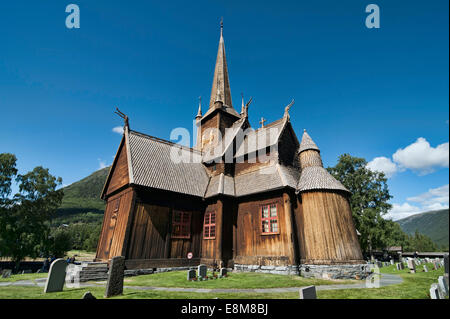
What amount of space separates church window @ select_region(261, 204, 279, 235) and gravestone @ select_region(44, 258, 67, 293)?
11585mm

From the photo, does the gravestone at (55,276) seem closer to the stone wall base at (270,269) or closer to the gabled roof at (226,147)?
the stone wall base at (270,269)

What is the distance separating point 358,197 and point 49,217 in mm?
52532

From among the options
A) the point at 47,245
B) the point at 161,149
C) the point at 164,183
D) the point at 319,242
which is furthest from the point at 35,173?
the point at 319,242

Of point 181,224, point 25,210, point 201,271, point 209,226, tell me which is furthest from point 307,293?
point 25,210

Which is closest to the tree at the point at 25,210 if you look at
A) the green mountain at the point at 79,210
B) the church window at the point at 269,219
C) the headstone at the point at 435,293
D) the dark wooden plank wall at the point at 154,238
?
the dark wooden plank wall at the point at 154,238

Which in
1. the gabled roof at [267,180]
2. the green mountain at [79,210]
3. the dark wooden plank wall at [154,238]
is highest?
the green mountain at [79,210]

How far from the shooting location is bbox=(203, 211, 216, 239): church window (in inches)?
679

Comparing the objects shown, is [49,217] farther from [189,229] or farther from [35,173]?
[189,229]

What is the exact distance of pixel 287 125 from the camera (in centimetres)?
1969

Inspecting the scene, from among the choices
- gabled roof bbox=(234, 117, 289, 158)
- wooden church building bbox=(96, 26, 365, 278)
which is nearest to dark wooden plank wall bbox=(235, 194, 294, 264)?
wooden church building bbox=(96, 26, 365, 278)

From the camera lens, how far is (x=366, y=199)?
33312 millimetres

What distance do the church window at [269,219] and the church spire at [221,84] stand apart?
1720 centimetres

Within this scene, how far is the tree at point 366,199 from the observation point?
103 feet
